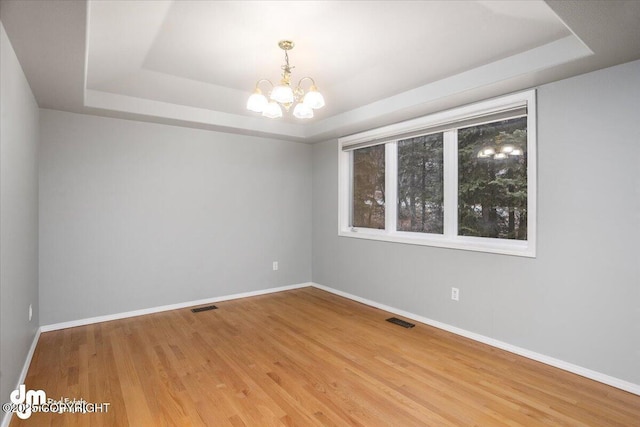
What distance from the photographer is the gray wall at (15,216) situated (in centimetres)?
190

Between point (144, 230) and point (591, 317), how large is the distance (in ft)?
14.1

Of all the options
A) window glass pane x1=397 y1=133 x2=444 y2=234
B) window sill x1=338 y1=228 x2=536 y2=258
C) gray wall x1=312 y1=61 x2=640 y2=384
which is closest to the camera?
gray wall x1=312 y1=61 x2=640 y2=384

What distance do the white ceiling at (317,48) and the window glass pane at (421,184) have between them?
1.50 ft

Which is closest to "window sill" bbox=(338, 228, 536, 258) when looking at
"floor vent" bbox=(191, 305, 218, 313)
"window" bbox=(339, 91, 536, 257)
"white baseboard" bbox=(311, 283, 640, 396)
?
"window" bbox=(339, 91, 536, 257)

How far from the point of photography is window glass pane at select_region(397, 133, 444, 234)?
3.67 meters

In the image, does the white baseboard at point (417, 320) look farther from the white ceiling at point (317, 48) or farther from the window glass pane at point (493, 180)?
the white ceiling at point (317, 48)

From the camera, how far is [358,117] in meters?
3.93

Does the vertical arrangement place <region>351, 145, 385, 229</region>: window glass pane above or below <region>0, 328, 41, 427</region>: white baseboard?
above

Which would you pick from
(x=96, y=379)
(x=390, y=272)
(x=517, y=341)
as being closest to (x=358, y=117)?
(x=390, y=272)

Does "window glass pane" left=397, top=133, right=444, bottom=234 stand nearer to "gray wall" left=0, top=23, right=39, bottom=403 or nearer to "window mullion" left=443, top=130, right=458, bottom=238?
"window mullion" left=443, top=130, right=458, bottom=238

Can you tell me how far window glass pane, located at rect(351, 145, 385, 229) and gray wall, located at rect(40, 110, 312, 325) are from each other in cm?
92

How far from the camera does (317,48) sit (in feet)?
8.35

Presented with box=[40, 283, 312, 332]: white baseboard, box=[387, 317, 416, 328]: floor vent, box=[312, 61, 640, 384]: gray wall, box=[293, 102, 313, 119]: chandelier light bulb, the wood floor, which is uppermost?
box=[293, 102, 313, 119]: chandelier light bulb

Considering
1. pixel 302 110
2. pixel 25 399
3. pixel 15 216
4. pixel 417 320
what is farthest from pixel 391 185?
pixel 25 399
